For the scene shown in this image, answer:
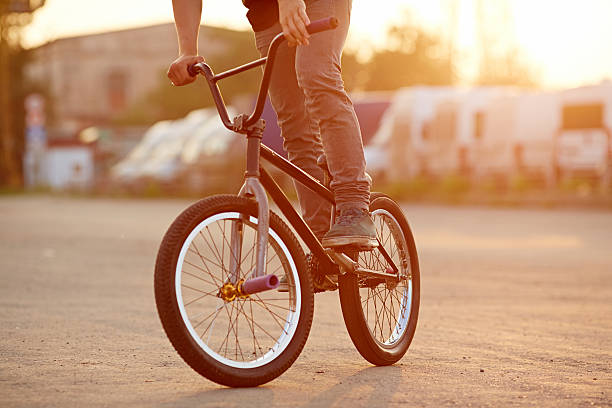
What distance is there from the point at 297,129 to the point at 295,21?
725 millimetres

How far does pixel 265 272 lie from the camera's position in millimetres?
4070

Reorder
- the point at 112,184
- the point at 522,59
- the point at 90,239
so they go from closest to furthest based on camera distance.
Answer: the point at 90,239 → the point at 112,184 → the point at 522,59

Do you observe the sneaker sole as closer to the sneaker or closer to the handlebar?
the sneaker

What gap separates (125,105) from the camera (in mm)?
70500

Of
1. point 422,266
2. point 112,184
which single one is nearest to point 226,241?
point 422,266

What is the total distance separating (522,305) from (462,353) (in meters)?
2.11

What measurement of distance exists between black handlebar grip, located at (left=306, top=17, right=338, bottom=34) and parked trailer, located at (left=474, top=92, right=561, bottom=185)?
18203mm

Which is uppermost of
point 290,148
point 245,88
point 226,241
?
point 245,88

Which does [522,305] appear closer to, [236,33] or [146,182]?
[146,182]

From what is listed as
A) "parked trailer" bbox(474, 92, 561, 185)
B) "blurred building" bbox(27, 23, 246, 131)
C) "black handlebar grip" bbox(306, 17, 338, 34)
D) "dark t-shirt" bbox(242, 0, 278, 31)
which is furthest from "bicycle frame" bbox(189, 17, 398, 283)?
"blurred building" bbox(27, 23, 246, 131)

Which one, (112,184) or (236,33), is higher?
(236,33)

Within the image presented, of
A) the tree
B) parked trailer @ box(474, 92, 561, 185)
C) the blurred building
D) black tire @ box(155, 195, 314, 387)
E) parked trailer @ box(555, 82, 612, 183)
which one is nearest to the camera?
black tire @ box(155, 195, 314, 387)

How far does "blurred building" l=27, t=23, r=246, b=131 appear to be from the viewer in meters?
69.2

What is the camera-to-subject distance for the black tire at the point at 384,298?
4543mm
